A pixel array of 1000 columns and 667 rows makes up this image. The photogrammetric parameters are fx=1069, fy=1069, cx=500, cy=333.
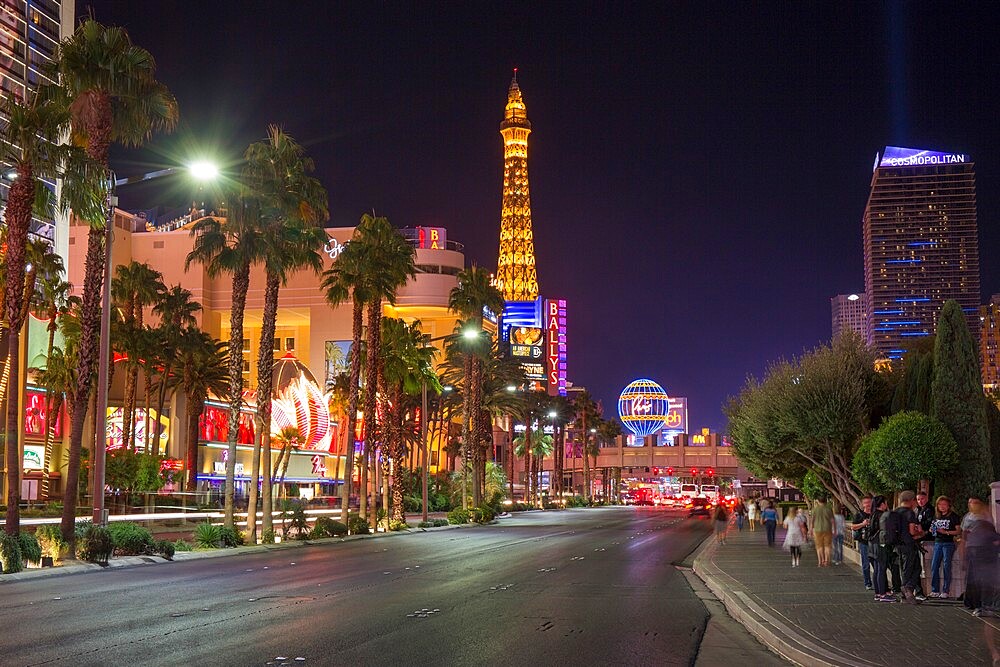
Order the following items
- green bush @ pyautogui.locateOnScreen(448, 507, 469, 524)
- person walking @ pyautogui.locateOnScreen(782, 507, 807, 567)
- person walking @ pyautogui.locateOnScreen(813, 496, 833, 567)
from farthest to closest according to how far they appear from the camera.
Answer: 1. green bush @ pyautogui.locateOnScreen(448, 507, 469, 524)
2. person walking @ pyautogui.locateOnScreen(813, 496, 833, 567)
3. person walking @ pyautogui.locateOnScreen(782, 507, 807, 567)

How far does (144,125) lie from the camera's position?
95.6 ft

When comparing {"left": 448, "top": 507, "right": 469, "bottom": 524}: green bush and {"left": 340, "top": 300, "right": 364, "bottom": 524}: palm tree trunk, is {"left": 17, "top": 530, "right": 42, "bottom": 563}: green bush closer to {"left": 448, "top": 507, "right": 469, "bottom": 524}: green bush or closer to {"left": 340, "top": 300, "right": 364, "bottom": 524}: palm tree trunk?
{"left": 340, "top": 300, "right": 364, "bottom": 524}: palm tree trunk

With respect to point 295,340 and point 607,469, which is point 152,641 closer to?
point 295,340

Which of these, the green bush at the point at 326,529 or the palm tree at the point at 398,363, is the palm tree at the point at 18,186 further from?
A: the palm tree at the point at 398,363

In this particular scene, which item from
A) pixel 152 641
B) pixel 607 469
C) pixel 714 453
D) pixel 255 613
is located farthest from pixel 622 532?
pixel 607 469

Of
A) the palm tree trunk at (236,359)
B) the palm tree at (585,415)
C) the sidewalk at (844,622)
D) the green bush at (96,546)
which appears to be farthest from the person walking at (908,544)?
the palm tree at (585,415)

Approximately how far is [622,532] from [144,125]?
1204 inches

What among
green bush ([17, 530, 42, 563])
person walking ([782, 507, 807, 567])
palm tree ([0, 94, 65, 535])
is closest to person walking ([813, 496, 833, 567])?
person walking ([782, 507, 807, 567])

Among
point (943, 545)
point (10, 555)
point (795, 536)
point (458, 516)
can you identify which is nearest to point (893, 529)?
point (943, 545)

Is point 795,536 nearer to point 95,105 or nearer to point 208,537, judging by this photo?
point 208,537

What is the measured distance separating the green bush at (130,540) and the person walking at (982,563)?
2204 centimetres

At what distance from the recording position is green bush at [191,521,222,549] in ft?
111

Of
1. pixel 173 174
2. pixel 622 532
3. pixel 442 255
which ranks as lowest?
pixel 622 532

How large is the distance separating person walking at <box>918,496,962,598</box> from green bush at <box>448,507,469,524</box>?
43.4 meters
